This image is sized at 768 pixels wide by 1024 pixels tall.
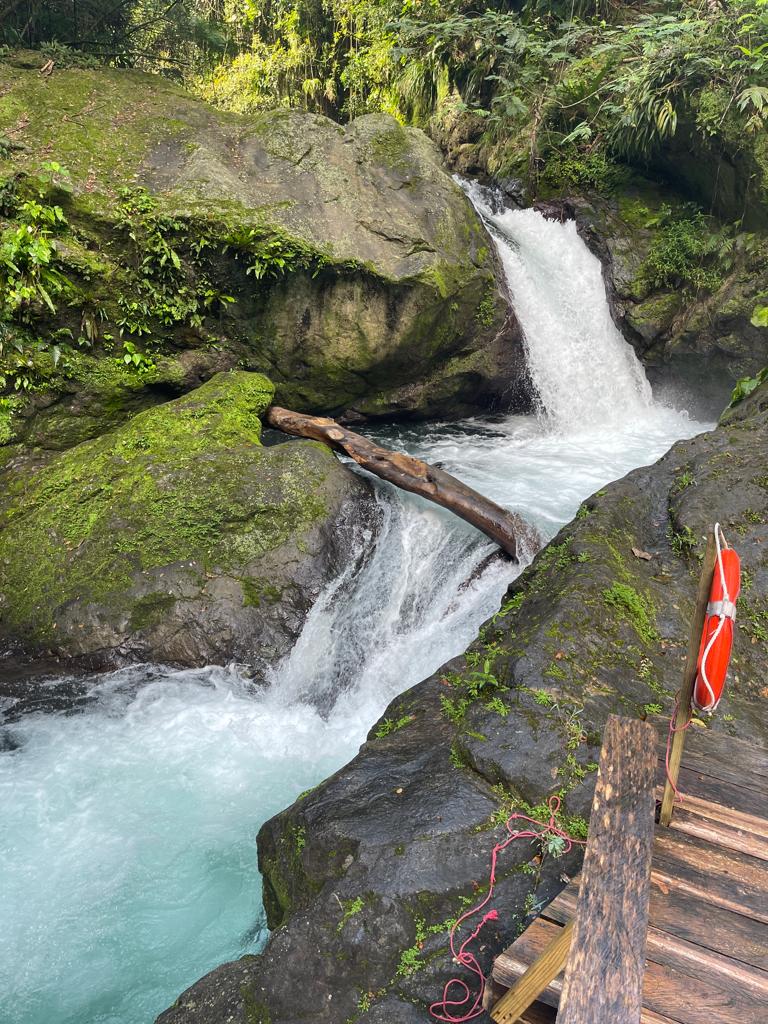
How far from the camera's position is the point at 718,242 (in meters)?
10.1

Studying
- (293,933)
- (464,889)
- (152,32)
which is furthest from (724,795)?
(152,32)

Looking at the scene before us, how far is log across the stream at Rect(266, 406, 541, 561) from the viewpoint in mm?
6227

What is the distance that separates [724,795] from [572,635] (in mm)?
1277

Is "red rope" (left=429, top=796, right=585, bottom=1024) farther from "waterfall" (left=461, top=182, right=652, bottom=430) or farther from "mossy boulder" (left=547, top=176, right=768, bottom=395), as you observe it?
"mossy boulder" (left=547, top=176, right=768, bottom=395)

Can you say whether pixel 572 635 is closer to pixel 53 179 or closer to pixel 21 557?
pixel 21 557

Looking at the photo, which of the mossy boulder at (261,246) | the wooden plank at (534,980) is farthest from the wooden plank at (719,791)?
the mossy boulder at (261,246)

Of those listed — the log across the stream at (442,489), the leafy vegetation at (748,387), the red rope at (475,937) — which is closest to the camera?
the red rope at (475,937)

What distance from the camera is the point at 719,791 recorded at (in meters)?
2.86

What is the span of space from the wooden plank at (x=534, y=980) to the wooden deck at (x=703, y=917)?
0.05 metres

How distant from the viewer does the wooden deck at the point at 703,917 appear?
6.68 ft

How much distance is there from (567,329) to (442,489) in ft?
16.6

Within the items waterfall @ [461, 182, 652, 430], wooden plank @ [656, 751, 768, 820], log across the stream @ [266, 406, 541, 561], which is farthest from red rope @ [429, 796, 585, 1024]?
waterfall @ [461, 182, 652, 430]

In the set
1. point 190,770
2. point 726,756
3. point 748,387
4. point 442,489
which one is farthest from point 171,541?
point 748,387

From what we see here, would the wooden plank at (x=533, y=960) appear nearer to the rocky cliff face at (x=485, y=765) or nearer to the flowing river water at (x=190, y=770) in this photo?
the rocky cliff face at (x=485, y=765)
